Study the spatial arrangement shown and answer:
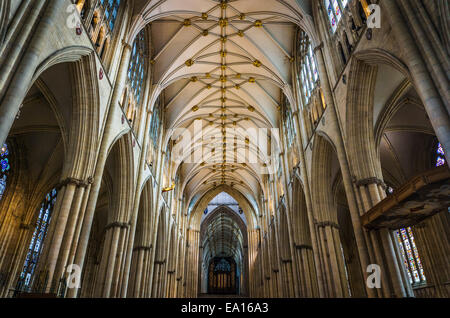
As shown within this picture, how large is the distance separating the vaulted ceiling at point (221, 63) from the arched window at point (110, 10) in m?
0.94

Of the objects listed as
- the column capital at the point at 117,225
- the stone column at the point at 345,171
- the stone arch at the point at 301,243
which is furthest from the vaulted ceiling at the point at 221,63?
the column capital at the point at 117,225

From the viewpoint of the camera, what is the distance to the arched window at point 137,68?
14227mm

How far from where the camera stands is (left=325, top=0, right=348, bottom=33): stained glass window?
11.0 m

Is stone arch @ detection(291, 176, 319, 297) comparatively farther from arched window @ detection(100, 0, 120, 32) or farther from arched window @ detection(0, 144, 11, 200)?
arched window @ detection(0, 144, 11, 200)

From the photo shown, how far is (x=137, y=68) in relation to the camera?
49.2ft

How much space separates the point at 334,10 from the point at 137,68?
914 cm

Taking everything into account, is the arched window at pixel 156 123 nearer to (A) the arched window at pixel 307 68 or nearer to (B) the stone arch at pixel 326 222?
(A) the arched window at pixel 307 68

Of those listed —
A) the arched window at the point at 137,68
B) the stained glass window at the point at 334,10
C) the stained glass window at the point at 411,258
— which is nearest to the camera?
the stained glass window at the point at 334,10

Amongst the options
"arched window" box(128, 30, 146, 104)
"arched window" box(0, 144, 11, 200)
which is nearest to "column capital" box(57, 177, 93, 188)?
"arched window" box(128, 30, 146, 104)

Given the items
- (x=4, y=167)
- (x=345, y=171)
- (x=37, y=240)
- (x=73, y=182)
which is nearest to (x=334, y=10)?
(x=345, y=171)

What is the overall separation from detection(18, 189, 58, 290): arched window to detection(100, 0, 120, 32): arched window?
10.8m

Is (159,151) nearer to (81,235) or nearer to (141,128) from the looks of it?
(141,128)

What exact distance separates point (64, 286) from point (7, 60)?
205 inches
